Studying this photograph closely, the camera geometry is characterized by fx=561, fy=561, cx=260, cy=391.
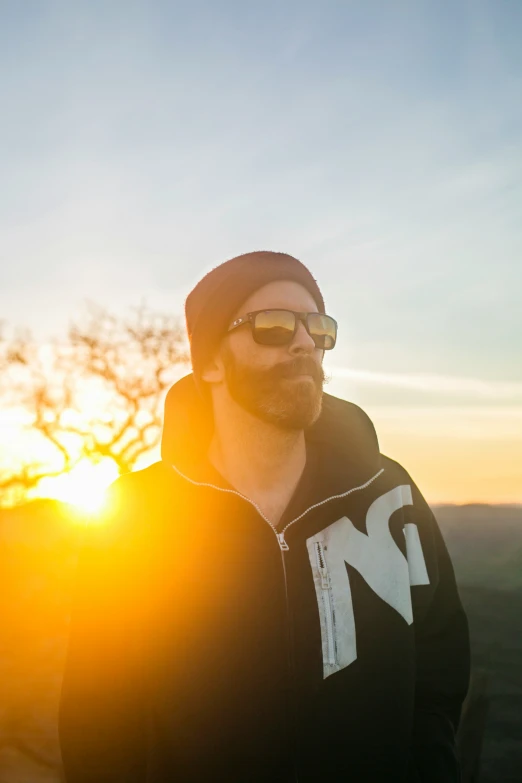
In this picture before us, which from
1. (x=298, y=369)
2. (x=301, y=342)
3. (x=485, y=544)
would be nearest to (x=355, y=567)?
(x=298, y=369)

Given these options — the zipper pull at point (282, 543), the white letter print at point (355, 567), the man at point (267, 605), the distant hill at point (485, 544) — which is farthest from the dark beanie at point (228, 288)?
the distant hill at point (485, 544)

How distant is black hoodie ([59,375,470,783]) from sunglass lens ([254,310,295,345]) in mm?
710

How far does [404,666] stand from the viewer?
2535 millimetres

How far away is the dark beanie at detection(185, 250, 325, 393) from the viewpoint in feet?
10.2

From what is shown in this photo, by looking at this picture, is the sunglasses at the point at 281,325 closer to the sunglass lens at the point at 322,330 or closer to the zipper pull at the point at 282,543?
the sunglass lens at the point at 322,330

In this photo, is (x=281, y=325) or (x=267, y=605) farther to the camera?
(x=281, y=325)

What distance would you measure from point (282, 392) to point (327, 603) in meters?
1.02

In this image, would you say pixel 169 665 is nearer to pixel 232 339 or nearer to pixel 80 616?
pixel 80 616

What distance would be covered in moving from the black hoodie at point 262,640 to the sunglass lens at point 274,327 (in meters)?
0.71

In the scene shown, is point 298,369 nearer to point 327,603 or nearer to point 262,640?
point 327,603

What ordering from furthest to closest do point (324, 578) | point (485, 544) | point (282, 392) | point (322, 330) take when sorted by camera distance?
point (485, 544) → point (322, 330) → point (282, 392) → point (324, 578)

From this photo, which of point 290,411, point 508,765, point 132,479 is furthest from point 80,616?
point 508,765

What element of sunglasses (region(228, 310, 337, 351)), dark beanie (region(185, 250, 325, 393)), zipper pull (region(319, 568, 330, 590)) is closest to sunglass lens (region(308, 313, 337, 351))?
sunglasses (region(228, 310, 337, 351))

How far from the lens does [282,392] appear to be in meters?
2.84
